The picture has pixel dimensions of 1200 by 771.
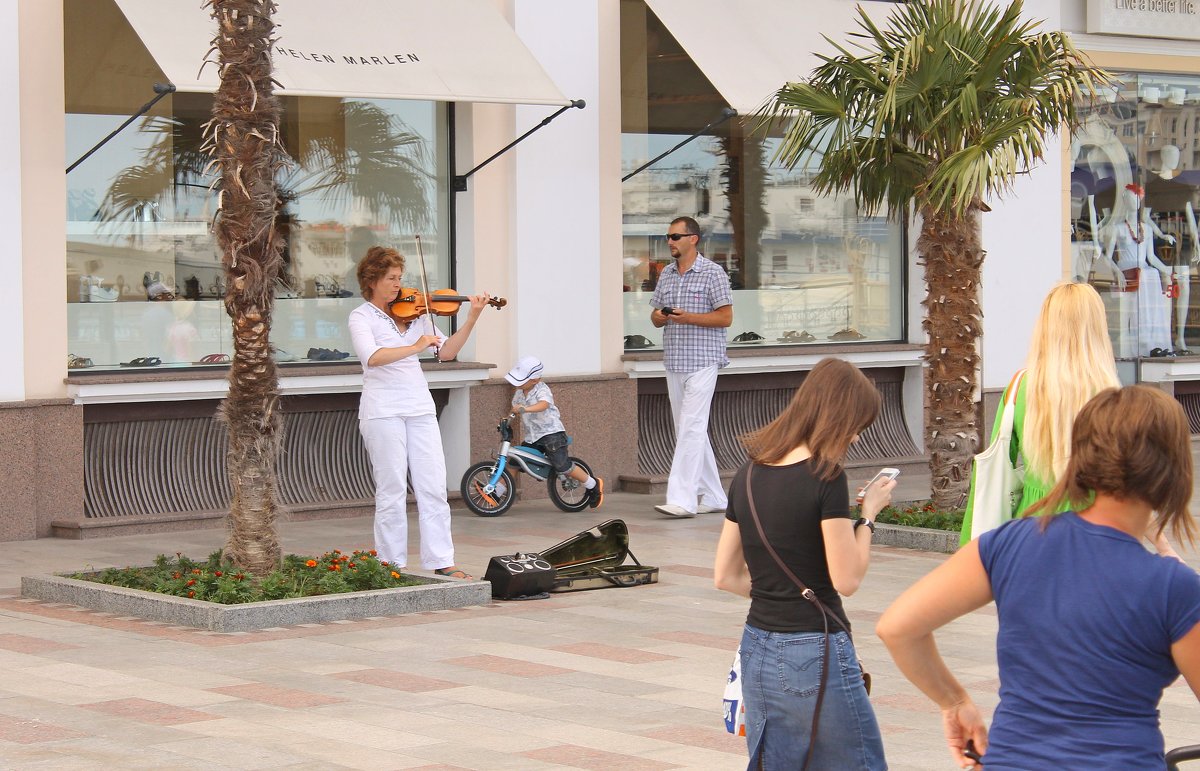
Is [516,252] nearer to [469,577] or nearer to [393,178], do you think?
[393,178]

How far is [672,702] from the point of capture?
6.85 metres

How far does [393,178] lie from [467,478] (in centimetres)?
264

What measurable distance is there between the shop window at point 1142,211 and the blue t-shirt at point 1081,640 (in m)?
15.2

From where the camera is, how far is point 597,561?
970cm

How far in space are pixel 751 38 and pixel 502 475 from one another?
15.1 feet

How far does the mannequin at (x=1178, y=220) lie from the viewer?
59.7 ft

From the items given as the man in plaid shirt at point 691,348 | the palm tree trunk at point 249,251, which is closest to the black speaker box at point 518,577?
the palm tree trunk at point 249,251

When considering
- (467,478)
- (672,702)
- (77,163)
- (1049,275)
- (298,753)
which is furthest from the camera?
(1049,275)

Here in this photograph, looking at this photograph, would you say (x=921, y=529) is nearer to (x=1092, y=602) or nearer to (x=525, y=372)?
(x=525, y=372)

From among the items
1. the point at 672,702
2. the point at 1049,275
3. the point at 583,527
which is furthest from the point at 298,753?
the point at 1049,275

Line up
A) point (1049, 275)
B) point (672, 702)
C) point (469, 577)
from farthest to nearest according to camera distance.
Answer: point (1049, 275) → point (469, 577) → point (672, 702)

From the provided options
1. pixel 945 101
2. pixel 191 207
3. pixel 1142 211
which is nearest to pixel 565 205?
pixel 191 207

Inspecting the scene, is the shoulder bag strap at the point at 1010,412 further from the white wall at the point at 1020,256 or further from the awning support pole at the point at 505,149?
the white wall at the point at 1020,256

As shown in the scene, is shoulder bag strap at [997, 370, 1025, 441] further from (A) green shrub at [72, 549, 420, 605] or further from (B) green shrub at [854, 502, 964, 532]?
(B) green shrub at [854, 502, 964, 532]
